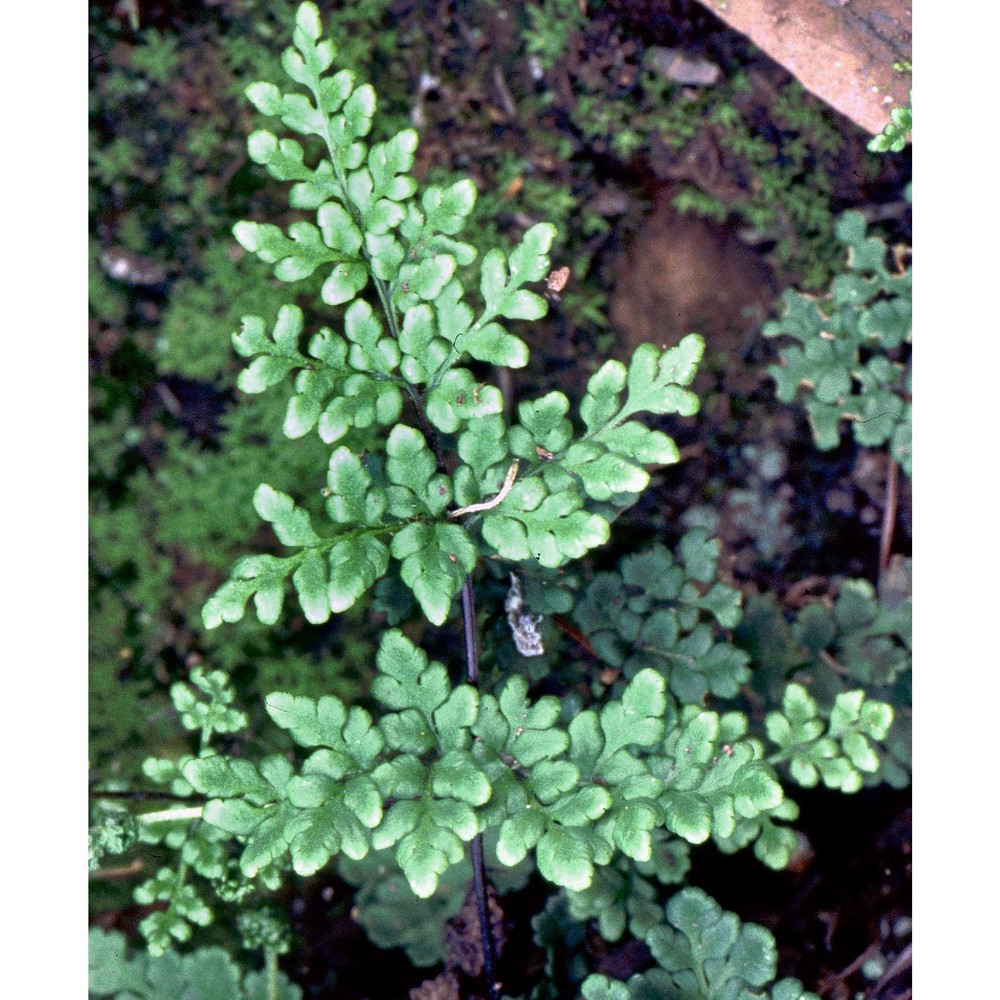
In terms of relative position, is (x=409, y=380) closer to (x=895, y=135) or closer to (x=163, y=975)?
(x=895, y=135)

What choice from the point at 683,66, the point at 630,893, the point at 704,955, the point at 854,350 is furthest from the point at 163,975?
the point at 683,66

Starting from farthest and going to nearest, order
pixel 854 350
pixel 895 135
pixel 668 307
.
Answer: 1. pixel 668 307
2. pixel 854 350
3. pixel 895 135

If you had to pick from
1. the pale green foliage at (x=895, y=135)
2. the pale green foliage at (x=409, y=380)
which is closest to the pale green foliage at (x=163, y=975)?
the pale green foliage at (x=409, y=380)

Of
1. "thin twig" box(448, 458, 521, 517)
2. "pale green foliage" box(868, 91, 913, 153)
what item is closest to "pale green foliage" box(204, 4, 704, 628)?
"thin twig" box(448, 458, 521, 517)

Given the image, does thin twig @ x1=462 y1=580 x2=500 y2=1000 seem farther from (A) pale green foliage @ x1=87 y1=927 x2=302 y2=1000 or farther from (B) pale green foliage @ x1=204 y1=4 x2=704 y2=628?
(A) pale green foliage @ x1=87 y1=927 x2=302 y2=1000

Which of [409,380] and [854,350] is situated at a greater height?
[854,350]

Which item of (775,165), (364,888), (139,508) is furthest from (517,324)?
(364,888)
